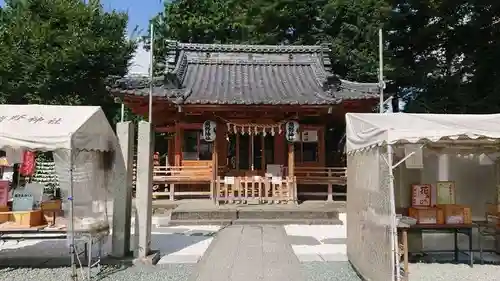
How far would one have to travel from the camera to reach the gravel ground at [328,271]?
6066 mm

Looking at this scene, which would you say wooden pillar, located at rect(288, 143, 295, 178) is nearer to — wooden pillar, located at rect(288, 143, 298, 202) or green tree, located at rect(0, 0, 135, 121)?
wooden pillar, located at rect(288, 143, 298, 202)

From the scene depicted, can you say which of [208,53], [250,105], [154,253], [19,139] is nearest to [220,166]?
[250,105]

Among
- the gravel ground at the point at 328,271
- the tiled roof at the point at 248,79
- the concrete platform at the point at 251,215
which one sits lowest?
the gravel ground at the point at 328,271

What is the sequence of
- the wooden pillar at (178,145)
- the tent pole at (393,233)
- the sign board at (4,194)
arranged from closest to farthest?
the tent pole at (393,233) < the sign board at (4,194) < the wooden pillar at (178,145)

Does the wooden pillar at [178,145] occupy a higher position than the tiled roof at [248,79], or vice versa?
the tiled roof at [248,79]

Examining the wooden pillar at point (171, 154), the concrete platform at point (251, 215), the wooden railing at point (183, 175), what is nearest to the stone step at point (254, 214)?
the concrete platform at point (251, 215)

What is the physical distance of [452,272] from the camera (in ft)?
20.8

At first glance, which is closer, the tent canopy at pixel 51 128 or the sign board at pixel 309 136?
the tent canopy at pixel 51 128

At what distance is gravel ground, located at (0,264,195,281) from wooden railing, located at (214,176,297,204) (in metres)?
6.33

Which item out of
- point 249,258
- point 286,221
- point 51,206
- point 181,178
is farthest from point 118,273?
point 181,178

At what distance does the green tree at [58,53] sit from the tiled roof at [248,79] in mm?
4175

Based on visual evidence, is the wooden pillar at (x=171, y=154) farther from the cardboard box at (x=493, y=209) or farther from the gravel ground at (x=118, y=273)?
the cardboard box at (x=493, y=209)

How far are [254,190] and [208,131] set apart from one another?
2.48m

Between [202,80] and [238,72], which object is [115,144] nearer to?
[202,80]
